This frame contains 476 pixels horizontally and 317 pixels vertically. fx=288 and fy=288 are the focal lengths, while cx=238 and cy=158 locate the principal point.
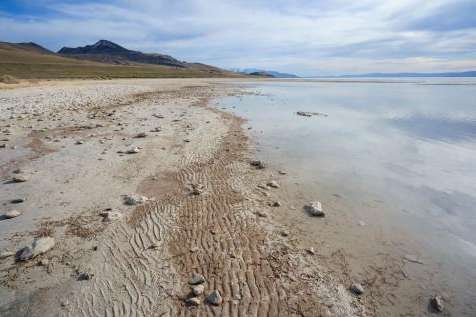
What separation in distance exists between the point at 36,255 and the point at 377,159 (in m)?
12.8

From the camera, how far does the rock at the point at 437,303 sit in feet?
16.1

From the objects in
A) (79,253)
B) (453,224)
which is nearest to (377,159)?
(453,224)

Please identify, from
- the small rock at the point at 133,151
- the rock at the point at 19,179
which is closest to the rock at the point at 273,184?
the small rock at the point at 133,151

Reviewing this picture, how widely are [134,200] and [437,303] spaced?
7.15 meters

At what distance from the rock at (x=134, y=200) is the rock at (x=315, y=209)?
460 centimetres

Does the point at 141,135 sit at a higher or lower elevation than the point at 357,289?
higher

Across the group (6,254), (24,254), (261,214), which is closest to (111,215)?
(24,254)

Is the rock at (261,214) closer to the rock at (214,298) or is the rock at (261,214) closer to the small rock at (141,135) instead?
the rock at (214,298)

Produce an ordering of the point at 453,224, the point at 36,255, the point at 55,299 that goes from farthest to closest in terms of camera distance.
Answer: the point at 453,224, the point at 36,255, the point at 55,299

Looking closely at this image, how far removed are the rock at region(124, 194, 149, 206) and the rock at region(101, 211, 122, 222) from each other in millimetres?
602

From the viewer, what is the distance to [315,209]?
786 cm

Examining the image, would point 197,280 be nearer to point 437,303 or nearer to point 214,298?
point 214,298

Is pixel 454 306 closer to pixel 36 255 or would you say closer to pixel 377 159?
pixel 36 255

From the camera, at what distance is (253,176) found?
10406mm
